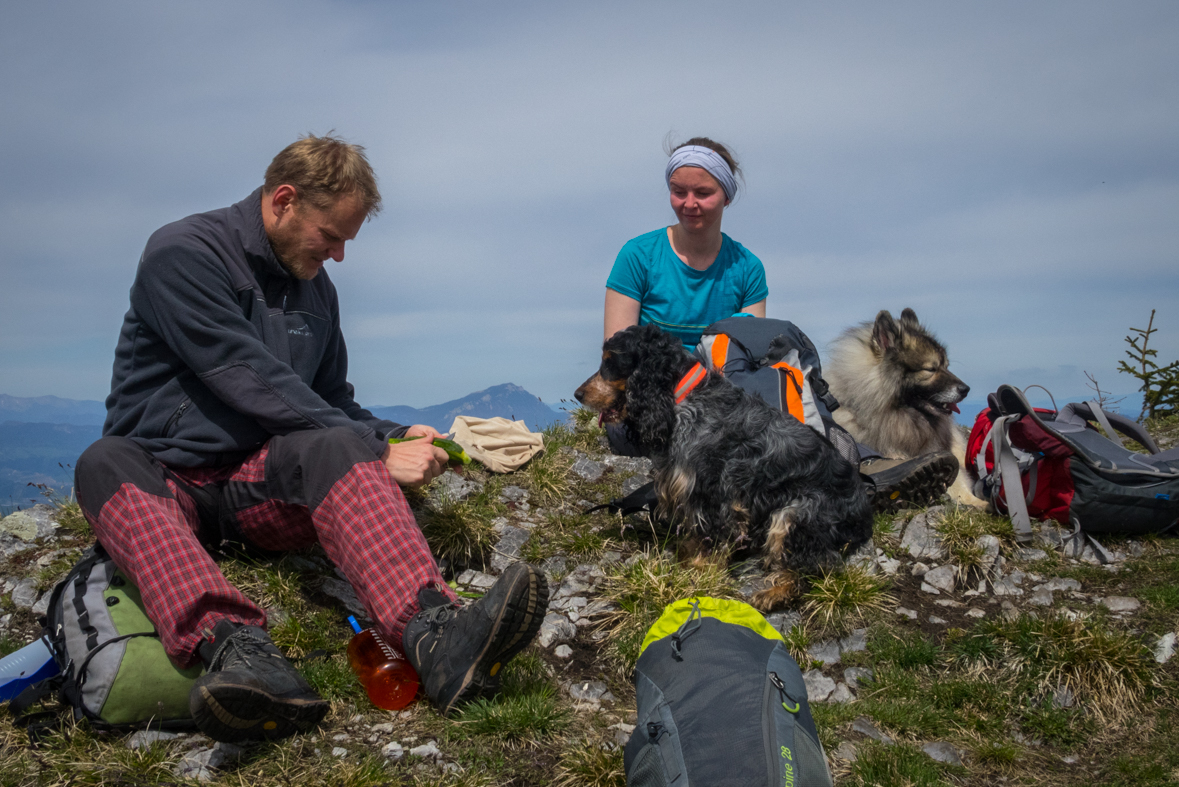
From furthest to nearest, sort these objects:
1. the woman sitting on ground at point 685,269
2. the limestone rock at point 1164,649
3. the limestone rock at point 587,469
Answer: the limestone rock at point 587,469, the woman sitting on ground at point 685,269, the limestone rock at point 1164,649

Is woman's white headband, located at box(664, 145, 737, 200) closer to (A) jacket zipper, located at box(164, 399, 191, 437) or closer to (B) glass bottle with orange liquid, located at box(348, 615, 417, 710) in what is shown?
(A) jacket zipper, located at box(164, 399, 191, 437)

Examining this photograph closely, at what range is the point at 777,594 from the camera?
4359 mm

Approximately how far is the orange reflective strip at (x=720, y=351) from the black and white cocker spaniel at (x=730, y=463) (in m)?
0.28

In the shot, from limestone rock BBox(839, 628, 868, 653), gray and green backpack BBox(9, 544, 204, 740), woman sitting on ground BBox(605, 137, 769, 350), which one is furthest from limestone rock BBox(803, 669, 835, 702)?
gray and green backpack BBox(9, 544, 204, 740)

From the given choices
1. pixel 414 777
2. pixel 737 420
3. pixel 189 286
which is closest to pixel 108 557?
pixel 189 286

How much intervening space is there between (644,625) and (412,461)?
1571 mm

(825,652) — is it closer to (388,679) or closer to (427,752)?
(427,752)

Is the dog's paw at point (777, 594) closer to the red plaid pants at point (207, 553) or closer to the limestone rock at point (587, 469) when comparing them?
the red plaid pants at point (207, 553)

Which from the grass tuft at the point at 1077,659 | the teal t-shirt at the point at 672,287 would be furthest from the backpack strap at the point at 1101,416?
the teal t-shirt at the point at 672,287

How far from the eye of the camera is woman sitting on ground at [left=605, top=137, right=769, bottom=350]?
594cm

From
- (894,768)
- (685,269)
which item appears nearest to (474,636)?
(894,768)

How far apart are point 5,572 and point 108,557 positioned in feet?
5.82

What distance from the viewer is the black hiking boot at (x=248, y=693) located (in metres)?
2.73

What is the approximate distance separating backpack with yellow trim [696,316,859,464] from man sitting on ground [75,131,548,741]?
2316 millimetres
